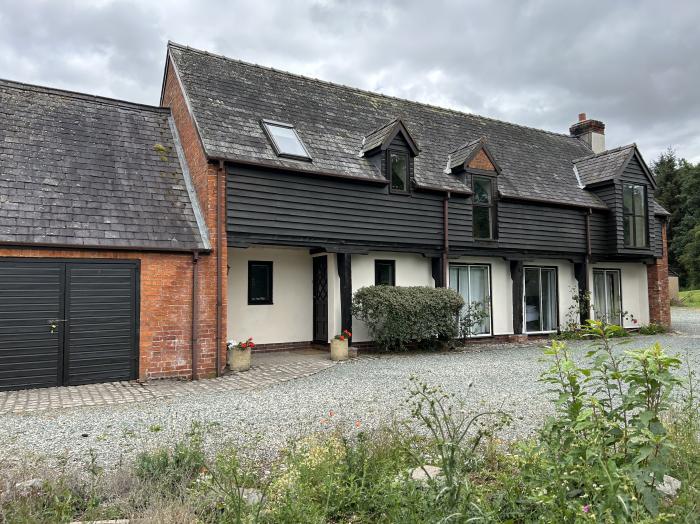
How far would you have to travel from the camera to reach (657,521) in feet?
7.14

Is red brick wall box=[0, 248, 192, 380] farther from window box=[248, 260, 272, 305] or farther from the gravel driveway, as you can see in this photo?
window box=[248, 260, 272, 305]

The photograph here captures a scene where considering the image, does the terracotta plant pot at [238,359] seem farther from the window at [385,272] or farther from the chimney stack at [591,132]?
the chimney stack at [591,132]

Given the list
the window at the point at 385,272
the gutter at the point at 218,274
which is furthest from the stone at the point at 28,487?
the window at the point at 385,272

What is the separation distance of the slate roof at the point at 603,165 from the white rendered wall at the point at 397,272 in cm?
777

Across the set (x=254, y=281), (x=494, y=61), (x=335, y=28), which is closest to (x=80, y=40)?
(x=335, y=28)

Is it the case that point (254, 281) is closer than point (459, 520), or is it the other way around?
point (459, 520)

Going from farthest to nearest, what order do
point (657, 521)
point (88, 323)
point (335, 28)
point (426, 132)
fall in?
point (426, 132)
point (335, 28)
point (88, 323)
point (657, 521)

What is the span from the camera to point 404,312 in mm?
11969

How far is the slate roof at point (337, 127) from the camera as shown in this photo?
11.4 metres

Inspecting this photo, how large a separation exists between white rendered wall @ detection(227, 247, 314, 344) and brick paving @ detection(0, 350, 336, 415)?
1736mm

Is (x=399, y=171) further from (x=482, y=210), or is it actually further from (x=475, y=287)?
(x=475, y=287)

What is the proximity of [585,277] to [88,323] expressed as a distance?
49.3ft

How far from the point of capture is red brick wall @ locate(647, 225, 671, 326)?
1788cm

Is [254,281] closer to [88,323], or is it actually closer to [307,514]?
[88,323]
